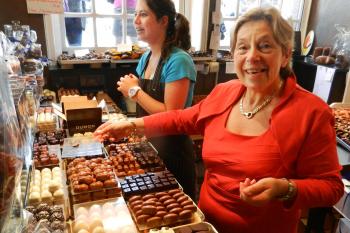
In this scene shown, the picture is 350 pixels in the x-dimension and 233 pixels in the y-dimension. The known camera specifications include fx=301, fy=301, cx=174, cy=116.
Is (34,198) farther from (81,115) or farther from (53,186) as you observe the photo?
(81,115)

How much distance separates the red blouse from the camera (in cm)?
114

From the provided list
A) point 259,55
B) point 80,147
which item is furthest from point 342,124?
point 80,147

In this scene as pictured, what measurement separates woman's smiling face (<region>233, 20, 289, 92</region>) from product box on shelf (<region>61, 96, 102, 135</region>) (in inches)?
48.7

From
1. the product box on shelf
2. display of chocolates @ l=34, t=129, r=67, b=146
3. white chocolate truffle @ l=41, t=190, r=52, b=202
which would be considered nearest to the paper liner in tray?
display of chocolates @ l=34, t=129, r=67, b=146

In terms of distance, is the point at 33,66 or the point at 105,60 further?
the point at 105,60

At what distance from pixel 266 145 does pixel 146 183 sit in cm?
62

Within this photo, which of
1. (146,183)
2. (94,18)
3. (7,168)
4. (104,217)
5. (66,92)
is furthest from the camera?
(94,18)

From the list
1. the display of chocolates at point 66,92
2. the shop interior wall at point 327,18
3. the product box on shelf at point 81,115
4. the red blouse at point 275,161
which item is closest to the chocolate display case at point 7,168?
the red blouse at point 275,161

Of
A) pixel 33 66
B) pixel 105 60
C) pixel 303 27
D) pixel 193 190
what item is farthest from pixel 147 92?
pixel 303 27

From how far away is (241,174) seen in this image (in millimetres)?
1259

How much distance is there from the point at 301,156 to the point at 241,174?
25 cm

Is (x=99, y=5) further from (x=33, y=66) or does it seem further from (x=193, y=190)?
(x=193, y=190)

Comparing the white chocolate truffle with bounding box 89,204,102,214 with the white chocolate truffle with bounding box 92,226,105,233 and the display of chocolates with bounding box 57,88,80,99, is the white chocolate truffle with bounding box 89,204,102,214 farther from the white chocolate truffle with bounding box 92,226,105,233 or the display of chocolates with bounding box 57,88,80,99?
the display of chocolates with bounding box 57,88,80,99

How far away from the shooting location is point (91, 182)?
1444mm
